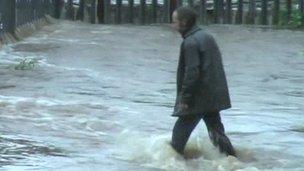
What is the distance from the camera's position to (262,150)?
939 centimetres

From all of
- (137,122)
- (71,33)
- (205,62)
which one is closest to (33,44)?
(71,33)

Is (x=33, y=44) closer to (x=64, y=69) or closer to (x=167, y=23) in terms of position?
(x=64, y=69)

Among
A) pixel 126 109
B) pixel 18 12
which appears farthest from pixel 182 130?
pixel 18 12

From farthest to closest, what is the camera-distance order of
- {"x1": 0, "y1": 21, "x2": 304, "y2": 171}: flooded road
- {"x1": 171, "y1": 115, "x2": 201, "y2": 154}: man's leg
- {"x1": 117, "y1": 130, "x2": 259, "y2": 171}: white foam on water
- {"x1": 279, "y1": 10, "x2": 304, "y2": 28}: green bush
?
{"x1": 279, "y1": 10, "x2": 304, "y2": 28}: green bush
{"x1": 0, "y1": 21, "x2": 304, "y2": 171}: flooded road
{"x1": 117, "y1": 130, "x2": 259, "y2": 171}: white foam on water
{"x1": 171, "y1": 115, "x2": 201, "y2": 154}: man's leg

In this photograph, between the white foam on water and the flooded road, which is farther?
the flooded road

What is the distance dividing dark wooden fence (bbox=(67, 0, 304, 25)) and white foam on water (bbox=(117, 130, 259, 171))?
25.6 metres

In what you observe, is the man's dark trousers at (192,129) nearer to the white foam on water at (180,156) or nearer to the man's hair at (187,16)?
the white foam on water at (180,156)

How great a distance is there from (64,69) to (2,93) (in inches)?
159

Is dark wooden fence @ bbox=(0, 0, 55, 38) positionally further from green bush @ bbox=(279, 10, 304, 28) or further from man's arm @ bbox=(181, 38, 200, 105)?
man's arm @ bbox=(181, 38, 200, 105)

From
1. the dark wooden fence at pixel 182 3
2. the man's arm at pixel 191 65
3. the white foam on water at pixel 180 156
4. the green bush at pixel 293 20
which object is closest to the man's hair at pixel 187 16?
the man's arm at pixel 191 65

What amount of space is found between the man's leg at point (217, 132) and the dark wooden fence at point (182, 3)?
85.9 ft

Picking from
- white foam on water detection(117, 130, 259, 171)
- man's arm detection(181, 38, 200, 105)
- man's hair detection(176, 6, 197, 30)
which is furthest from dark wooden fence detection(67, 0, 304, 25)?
man's arm detection(181, 38, 200, 105)

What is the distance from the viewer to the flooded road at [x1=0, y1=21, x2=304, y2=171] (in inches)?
341

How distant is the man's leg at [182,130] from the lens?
8289 mm
